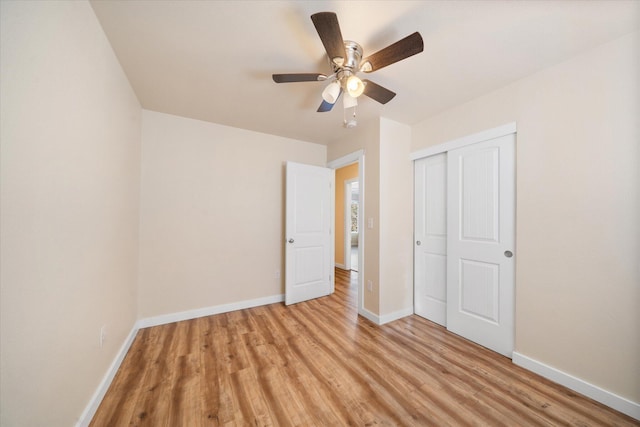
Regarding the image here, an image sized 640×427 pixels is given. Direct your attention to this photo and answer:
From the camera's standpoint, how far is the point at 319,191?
3.46m

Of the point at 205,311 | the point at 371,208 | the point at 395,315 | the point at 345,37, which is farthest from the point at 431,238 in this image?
the point at 205,311

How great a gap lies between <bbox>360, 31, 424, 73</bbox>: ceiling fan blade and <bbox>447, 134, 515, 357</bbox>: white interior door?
1.38 m

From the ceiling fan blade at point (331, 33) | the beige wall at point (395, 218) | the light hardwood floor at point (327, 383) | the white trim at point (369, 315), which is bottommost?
the light hardwood floor at point (327, 383)

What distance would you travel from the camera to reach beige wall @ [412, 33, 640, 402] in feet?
4.67

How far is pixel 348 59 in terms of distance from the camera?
151 cm

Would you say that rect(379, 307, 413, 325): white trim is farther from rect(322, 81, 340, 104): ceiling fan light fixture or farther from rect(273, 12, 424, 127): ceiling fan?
rect(322, 81, 340, 104): ceiling fan light fixture

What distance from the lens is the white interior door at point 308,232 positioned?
3189 millimetres

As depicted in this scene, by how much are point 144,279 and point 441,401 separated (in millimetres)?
2993

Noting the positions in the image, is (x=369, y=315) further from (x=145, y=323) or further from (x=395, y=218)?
(x=145, y=323)

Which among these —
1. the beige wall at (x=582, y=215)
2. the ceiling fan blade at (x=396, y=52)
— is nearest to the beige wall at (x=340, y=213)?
the beige wall at (x=582, y=215)

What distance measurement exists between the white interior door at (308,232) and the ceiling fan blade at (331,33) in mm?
1964

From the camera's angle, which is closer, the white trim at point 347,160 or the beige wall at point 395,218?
the beige wall at point 395,218

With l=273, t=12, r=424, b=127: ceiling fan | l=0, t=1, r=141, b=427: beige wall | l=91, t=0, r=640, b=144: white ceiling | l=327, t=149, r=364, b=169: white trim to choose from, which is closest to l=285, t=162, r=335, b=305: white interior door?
l=327, t=149, r=364, b=169: white trim

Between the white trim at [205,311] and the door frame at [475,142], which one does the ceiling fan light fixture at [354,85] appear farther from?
the white trim at [205,311]
